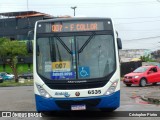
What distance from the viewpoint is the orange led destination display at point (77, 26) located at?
11945 millimetres

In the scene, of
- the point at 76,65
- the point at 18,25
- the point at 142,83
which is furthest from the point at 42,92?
the point at 18,25

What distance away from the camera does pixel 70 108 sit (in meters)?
11.2

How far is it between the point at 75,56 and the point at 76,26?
3.35ft

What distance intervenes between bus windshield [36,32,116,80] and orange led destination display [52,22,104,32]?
0.21 m

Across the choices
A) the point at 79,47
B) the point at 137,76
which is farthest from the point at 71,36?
the point at 137,76

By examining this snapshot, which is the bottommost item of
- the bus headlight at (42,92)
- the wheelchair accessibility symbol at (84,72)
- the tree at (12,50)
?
the tree at (12,50)

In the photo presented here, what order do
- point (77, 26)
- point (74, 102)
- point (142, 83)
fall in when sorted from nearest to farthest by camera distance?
point (74, 102), point (77, 26), point (142, 83)

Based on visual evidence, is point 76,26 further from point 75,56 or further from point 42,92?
point 42,92

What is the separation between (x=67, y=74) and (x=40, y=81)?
32.4 inches

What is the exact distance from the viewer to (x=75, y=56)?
1159 centimetres

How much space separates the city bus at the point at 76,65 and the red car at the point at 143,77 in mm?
17198

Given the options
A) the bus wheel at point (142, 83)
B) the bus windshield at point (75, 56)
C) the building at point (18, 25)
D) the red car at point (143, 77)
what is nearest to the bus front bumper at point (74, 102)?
the bus windshield at point (75, 56)

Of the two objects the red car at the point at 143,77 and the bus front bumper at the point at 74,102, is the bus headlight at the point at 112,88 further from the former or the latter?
the red car at the point at 143,77

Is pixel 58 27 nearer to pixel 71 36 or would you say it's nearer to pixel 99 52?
pixel 71 36
